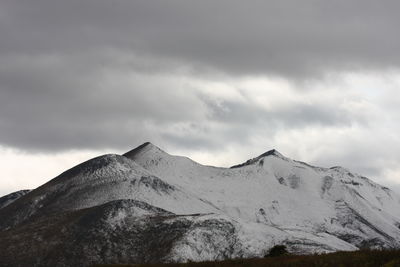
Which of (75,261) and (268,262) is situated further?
(75,261)

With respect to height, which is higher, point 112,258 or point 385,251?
point 112,258

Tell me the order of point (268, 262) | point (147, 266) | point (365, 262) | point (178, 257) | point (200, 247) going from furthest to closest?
point (200, 247) → point (178, 257) → point (147, 266) → point (268, 262) → point (365, 262)

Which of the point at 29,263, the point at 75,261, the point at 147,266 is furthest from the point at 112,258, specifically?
the point at 147,266

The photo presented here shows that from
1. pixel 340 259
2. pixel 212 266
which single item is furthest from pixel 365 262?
pixel 212 266

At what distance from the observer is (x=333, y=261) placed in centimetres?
3566

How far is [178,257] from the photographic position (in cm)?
18762

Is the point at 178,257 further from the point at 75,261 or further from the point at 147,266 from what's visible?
the point at 147,266

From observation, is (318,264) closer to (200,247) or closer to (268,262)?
(268,262)

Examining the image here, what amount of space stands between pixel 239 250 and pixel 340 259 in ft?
541

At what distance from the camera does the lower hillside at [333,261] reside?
1352 inches

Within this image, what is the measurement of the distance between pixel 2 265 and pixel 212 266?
170 meters

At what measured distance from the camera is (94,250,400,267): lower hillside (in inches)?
1352

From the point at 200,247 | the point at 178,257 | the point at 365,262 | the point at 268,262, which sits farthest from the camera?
the point at 200,247

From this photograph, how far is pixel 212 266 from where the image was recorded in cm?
3900
